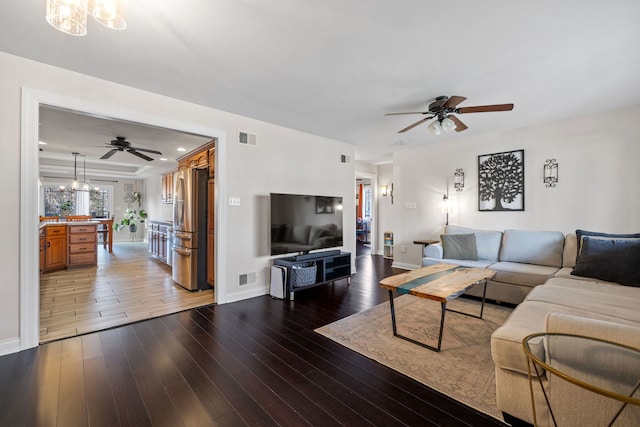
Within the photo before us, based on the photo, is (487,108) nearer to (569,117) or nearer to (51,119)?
(569,117)

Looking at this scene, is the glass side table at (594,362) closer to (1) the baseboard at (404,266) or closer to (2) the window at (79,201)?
(1) the baseboard at (404,266)

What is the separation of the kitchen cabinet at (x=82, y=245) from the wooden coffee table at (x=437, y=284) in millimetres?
6126

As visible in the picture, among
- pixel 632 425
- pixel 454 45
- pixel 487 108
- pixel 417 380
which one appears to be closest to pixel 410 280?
pixel 417 380

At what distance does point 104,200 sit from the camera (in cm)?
958

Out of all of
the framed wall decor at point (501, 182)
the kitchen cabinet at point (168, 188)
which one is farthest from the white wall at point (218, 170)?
the kitchen cabinet at point (168, 188)

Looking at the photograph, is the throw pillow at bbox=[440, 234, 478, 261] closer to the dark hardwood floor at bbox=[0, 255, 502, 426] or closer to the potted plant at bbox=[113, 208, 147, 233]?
the dark hardwood floor at bbox=[0, 255, 502, 426]

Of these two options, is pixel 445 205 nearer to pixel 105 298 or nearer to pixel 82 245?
pixel 105 298

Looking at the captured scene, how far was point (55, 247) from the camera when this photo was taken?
5.29m

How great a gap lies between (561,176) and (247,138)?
14.6ft

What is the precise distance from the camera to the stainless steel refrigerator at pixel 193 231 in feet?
13.2

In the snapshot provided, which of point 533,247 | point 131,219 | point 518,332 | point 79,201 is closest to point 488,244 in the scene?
point 533,247

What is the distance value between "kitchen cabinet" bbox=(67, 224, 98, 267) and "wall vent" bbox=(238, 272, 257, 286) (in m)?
4.12

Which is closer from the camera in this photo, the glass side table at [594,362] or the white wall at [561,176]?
the glass side table at [594,362]

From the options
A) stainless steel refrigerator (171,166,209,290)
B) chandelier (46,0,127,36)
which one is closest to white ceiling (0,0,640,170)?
chandelier (46,0,127,36)
